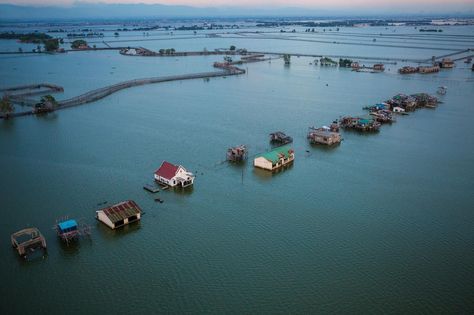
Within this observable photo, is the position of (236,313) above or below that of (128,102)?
below

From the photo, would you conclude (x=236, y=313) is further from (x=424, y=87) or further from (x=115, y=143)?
(x=424, y=87)

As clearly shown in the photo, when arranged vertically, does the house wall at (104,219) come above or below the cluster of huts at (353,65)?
below

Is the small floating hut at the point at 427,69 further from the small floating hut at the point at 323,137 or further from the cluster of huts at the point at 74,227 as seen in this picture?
the cluster of huts at the point at 74,227

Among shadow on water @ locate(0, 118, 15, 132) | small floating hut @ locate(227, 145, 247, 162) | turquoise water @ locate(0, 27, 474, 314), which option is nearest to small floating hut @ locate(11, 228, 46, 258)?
turquoise water @ locate(0, 27, 474, 314)

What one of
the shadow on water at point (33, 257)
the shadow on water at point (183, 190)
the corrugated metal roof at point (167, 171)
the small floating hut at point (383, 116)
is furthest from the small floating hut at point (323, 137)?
the shadow on water at point (33, 257)

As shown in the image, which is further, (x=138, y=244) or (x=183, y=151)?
(x=183, y=151)

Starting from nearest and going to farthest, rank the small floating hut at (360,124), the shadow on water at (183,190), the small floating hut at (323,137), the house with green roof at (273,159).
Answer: the shadow on water at (183,190) → the house with green roof at (273,159) → the small floating hut at (323,137) → the small floating hut at (360,124)

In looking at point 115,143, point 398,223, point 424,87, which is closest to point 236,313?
point 398,223
